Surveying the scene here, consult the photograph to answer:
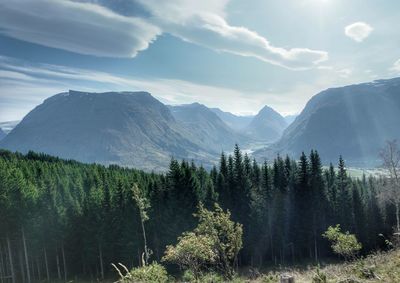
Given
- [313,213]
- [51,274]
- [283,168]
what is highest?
[283,168]

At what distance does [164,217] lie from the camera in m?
61.1

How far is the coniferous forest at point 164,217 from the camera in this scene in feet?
196

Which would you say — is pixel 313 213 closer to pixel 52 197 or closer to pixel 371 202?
pixel 371 202

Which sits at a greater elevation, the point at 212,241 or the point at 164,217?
the point at 212,241

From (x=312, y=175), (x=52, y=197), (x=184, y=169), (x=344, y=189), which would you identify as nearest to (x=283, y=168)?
(x=312, y=175)

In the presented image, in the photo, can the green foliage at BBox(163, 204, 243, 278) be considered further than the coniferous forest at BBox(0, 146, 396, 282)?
No

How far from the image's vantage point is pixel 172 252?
2584 cm

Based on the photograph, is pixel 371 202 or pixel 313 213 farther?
pixel 371 202

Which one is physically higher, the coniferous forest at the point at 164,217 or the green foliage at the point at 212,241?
the green foliage at the point at 212,241

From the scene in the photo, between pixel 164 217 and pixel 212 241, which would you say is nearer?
pixel 212 241

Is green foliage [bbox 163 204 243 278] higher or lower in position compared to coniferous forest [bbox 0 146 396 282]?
higher

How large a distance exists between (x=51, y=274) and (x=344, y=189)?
210 feet

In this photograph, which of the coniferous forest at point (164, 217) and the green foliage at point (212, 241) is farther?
the coniferous forest at point (164, 217)

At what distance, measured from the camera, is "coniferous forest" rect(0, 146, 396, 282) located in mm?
59750
